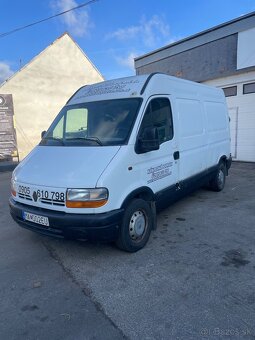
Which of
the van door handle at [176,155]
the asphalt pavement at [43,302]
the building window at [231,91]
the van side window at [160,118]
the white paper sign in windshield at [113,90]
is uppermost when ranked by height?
the building window at [231,91]

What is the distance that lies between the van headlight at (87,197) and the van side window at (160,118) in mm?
1121

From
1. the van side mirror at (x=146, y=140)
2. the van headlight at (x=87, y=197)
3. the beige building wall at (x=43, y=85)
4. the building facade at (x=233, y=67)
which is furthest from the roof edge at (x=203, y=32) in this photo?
the van headlight at (x=87, y=197)

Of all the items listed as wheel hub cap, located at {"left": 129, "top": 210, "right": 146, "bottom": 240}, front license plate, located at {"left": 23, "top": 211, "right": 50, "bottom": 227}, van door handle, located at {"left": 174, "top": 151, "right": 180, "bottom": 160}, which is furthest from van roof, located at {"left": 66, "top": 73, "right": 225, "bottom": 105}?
front license plate, located at {"left": 23, "top": 211, "right": 50, "bottom": 227}

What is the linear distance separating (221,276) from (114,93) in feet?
9.72

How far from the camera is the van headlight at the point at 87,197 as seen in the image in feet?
10.9

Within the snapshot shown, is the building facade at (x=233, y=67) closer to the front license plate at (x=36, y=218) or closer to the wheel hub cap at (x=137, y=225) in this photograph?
the wheel hub cap at (x=137, y=225)

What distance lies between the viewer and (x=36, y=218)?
145 inches

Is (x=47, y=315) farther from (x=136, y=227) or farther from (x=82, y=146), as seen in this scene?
(x=82, y=146)

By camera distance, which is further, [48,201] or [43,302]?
[48,201]

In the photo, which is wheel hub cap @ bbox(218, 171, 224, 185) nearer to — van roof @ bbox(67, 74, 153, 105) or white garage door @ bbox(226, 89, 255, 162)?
van roof @ bbox(67, 74, 153, 105)

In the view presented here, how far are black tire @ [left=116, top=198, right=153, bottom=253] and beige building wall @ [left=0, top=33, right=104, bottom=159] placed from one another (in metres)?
15.1

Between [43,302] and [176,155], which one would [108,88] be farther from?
[43,302]

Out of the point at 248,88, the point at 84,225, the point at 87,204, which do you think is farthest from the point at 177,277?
the point at 248,88

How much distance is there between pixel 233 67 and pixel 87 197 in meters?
10.6
